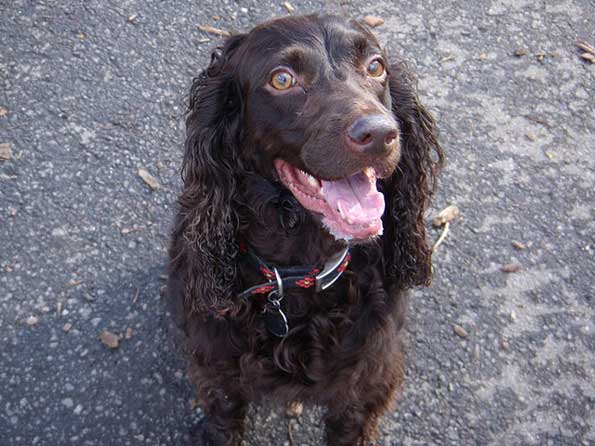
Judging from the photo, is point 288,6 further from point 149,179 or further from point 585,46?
point 585,46

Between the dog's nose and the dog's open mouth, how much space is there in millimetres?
181

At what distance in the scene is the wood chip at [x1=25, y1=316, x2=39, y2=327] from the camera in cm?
307

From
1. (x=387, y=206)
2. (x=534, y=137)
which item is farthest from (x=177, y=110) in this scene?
(x=534, y=137)

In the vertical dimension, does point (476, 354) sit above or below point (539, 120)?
below

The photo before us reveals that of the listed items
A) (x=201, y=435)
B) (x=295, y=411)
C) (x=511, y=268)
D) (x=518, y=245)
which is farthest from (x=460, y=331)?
(x=201, y=435)

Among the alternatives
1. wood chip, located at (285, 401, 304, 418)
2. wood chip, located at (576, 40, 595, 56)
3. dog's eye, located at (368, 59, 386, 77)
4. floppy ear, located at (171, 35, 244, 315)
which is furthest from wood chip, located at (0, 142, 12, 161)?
wood chip, located at (576, 40, 595, 56)

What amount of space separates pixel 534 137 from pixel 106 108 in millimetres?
2449

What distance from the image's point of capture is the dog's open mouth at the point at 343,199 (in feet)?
6.63

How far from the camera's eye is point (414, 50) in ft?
13.9

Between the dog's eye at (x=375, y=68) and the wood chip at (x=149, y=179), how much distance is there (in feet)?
5.35

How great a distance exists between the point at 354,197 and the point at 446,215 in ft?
5.11

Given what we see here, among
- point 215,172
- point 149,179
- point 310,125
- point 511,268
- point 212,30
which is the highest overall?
point 310,125

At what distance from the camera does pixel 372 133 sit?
1.88 m

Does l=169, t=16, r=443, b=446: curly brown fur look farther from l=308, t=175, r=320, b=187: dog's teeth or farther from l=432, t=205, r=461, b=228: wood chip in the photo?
l=432, t=205, r=461, b=228: wood chip
